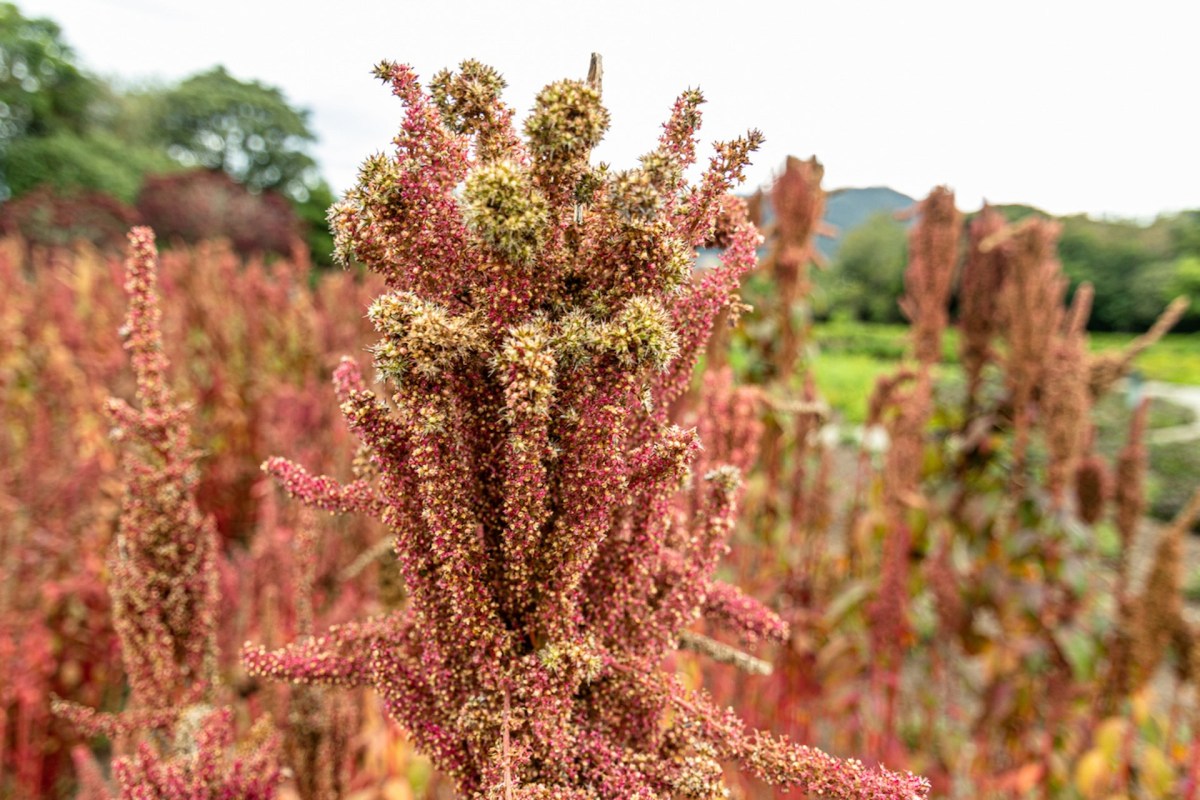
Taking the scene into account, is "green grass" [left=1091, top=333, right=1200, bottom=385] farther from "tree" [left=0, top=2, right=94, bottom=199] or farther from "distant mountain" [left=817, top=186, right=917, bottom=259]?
"tree" [left=0, top=2, right=94, bottom=199]

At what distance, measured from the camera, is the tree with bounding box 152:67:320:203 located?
36.8 meters

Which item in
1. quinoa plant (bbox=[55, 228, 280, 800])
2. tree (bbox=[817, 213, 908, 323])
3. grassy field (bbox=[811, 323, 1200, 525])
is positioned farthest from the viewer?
tree (bbox=[817, 213, 908, 323])

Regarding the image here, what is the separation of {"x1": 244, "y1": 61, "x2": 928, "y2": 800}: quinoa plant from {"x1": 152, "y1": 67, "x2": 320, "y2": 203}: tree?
132 ft

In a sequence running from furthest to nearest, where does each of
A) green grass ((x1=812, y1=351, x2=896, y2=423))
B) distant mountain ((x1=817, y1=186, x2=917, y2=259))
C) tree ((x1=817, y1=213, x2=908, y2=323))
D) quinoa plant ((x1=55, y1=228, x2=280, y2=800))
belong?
tree ((x1=817, y1=213, x2=908, y2=323))
green grass ((x1=812, y1=351, x2=896, y2=423))
distant mountain ((x1=817, y1=186, x2=917, y2=259))
quinoa plant ((x1=55, y1=228, x2=280, y2=800))

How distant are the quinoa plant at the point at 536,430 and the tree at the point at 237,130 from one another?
40.2m

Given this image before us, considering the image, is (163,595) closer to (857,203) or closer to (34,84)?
(857,203)

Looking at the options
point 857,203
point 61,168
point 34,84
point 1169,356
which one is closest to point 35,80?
point 34,84

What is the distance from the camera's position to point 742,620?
0.85m

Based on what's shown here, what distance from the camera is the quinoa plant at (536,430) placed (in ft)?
1.88

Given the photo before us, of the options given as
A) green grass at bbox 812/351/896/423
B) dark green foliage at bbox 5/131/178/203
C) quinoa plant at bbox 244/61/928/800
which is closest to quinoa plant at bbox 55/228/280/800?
quinoa plant at bbox 244/61/928/800

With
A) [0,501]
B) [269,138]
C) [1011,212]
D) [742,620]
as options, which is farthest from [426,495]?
[269,138]

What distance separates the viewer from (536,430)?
57 cm

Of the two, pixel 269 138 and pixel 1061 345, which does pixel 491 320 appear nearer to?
pixel 1061 345

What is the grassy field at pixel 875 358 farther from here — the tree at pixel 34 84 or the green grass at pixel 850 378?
the tree at pixel 34 84
